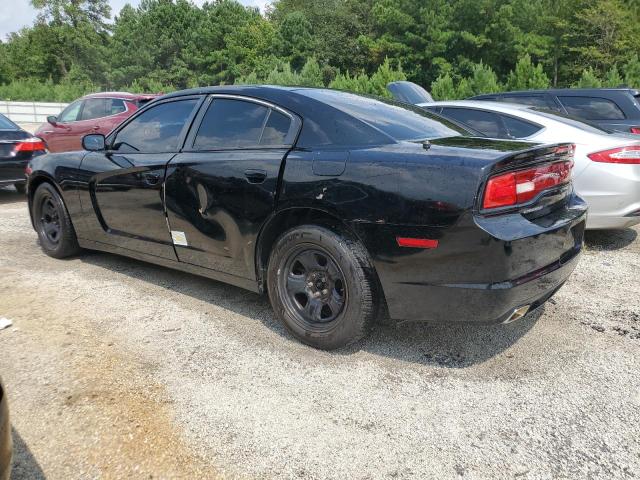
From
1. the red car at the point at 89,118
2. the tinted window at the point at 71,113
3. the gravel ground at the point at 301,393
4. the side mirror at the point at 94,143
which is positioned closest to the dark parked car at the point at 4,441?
the gravel ground at the point at 301,393

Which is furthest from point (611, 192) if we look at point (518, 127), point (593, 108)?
point (593, 108)

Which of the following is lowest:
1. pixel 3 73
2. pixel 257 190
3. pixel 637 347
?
pixel 637 347

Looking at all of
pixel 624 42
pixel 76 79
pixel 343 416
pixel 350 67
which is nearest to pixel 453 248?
pixel 343 416

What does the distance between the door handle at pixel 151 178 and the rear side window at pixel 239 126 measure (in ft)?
1.23

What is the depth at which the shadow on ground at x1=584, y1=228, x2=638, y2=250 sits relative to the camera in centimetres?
519

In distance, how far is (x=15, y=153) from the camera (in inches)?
303

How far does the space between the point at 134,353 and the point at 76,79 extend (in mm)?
71844

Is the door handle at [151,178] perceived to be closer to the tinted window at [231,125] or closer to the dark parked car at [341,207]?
the dark parked car at [341,207]

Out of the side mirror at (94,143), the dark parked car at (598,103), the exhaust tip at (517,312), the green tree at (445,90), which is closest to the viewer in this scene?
the exhaust tip at (517,312)

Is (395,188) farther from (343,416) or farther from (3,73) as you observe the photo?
(3,73)

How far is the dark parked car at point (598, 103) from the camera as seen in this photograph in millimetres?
6664

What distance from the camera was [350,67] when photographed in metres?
50.4

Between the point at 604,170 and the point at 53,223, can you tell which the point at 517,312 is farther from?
the point at 53,223

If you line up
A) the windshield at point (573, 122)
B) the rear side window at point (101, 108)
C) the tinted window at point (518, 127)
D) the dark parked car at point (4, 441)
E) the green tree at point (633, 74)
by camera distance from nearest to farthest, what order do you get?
the dark parked car at point (4, 441)
the windshield at point (573, 122)
the tinted window at point (518, 127)
the rear side window at point (101, 108)
the green tree at point (633, 74)
